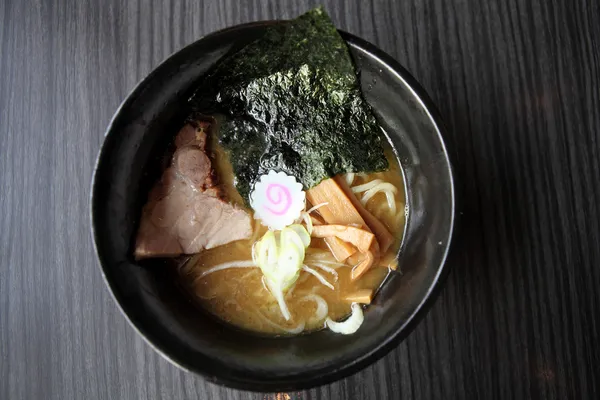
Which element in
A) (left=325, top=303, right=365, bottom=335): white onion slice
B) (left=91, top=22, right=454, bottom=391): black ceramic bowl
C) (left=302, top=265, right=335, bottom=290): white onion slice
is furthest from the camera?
(left=302, top=265, right=335, bottom=290): white onion slice

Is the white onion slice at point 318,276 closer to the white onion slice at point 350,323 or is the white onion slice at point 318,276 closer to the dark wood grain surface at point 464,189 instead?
the white onion slice at point 350,323

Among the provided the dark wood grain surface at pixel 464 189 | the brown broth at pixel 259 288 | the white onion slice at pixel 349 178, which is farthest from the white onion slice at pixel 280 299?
the white onion slice at pixel 349 178

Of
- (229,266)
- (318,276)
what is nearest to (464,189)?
(318,276)

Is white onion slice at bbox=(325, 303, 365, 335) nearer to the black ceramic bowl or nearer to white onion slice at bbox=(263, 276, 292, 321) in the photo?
the black ceramic bowl

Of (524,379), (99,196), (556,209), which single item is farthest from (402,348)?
(99,196)

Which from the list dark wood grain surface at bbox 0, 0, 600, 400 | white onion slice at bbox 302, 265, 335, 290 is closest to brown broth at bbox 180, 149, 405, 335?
white onion slice at bbox 302, 265, 335, 290

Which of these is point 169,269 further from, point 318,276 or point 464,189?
point 464,189

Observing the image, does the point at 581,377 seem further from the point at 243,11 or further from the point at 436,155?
the point at 243,11

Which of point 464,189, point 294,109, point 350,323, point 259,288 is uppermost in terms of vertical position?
point 294,109
